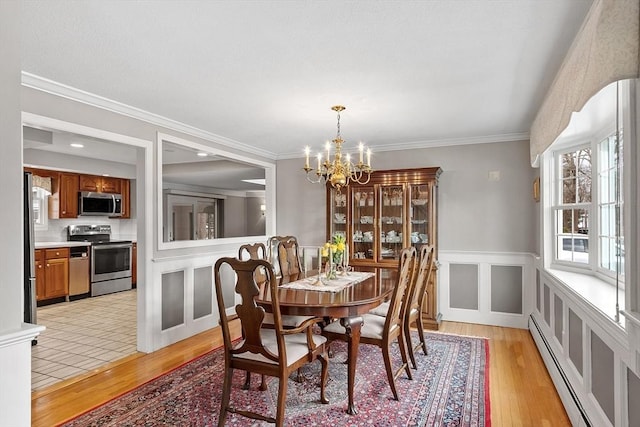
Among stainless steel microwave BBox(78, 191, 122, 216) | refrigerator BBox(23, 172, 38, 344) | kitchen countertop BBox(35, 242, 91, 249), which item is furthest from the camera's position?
stainless steel microwave BBox(78, 191, 122, 216)

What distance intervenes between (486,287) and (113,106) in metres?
4.45

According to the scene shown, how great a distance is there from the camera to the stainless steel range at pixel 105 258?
6527 millimetres

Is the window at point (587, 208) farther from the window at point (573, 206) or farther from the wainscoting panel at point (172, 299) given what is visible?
the wainscoting panel at point (172, 299)

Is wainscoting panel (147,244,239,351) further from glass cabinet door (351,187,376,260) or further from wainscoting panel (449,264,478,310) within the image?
wainscoting panel (449,264,478,310)

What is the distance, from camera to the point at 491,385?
2.96 metres

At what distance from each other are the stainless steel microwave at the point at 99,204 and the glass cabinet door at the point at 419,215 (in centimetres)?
545

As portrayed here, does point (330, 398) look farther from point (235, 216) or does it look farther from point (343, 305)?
point (235, 216)

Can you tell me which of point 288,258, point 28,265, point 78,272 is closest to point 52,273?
point 78,272

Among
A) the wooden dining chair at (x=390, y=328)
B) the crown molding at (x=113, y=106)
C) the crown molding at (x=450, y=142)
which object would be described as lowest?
the wooden dining chair at (x=390, y=328)

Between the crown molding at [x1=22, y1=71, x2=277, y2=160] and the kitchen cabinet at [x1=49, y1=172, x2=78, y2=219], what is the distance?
11.3ft

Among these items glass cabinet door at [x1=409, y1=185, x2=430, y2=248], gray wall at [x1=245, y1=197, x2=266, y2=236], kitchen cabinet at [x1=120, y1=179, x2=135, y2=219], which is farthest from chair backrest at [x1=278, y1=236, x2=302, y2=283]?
gray wall at [x1=245, y1=197, x2=266, y2=236]

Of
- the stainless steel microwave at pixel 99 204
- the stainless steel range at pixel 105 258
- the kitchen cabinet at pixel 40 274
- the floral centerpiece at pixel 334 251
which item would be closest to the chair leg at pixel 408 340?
the floral centerpiece at pixel 334 251

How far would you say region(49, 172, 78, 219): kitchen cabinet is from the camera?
6.34 metres

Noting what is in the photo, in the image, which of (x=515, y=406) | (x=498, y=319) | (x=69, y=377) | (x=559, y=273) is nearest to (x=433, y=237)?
(x=498, y=319)
